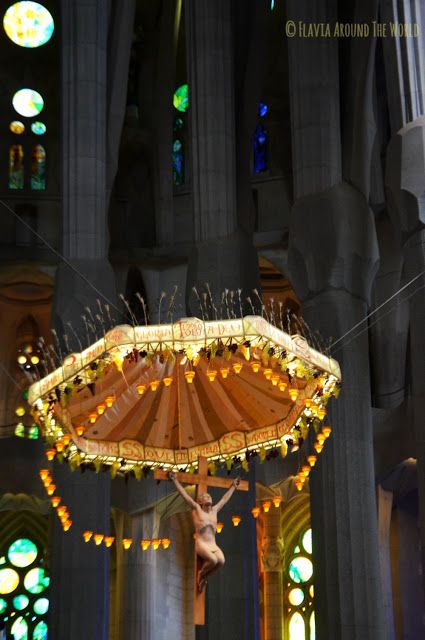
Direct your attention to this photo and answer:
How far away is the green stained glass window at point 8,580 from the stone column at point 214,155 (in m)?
10.3

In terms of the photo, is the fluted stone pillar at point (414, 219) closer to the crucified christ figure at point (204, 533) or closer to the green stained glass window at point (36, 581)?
the crucified christ figure at point (204, 533)

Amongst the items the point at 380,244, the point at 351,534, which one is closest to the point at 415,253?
the point at 351,534

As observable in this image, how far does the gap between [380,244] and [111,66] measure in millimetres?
6438

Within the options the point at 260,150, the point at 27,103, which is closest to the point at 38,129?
the point at 27,103

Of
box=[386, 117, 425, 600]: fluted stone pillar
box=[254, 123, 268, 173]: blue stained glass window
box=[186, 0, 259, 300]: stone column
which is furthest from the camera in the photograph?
box=[254, 123, 268, 173]: blue stained glass window

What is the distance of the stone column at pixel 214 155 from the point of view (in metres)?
23.8

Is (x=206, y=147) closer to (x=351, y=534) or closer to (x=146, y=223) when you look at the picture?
(x=146, y=223)

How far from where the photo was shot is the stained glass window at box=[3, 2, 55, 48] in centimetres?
3069

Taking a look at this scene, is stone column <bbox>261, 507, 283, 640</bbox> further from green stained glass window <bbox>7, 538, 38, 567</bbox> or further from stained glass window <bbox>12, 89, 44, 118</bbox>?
stained glass window <bbox>12, 89, 44, 118</bbox>

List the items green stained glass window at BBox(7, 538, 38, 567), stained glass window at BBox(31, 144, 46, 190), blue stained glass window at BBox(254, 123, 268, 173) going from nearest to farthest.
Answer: blue stained glass window at BBox(254, 123, 268, 173) < stained glass window at BBox(31, 144, 46, 190) < green stained glass window at BBox(7, 538, 38, 567)

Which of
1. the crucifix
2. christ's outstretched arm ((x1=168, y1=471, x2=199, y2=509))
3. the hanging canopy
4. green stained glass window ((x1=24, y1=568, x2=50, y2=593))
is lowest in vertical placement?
the crucifix

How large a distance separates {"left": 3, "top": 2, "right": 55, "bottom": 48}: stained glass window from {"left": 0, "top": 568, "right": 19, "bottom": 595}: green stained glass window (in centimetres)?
1229

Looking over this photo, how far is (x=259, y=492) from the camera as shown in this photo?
96.8 ft

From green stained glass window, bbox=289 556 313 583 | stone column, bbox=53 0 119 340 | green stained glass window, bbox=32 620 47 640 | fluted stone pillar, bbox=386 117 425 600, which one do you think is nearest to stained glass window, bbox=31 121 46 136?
stone column, bbox=53 0 119 340
